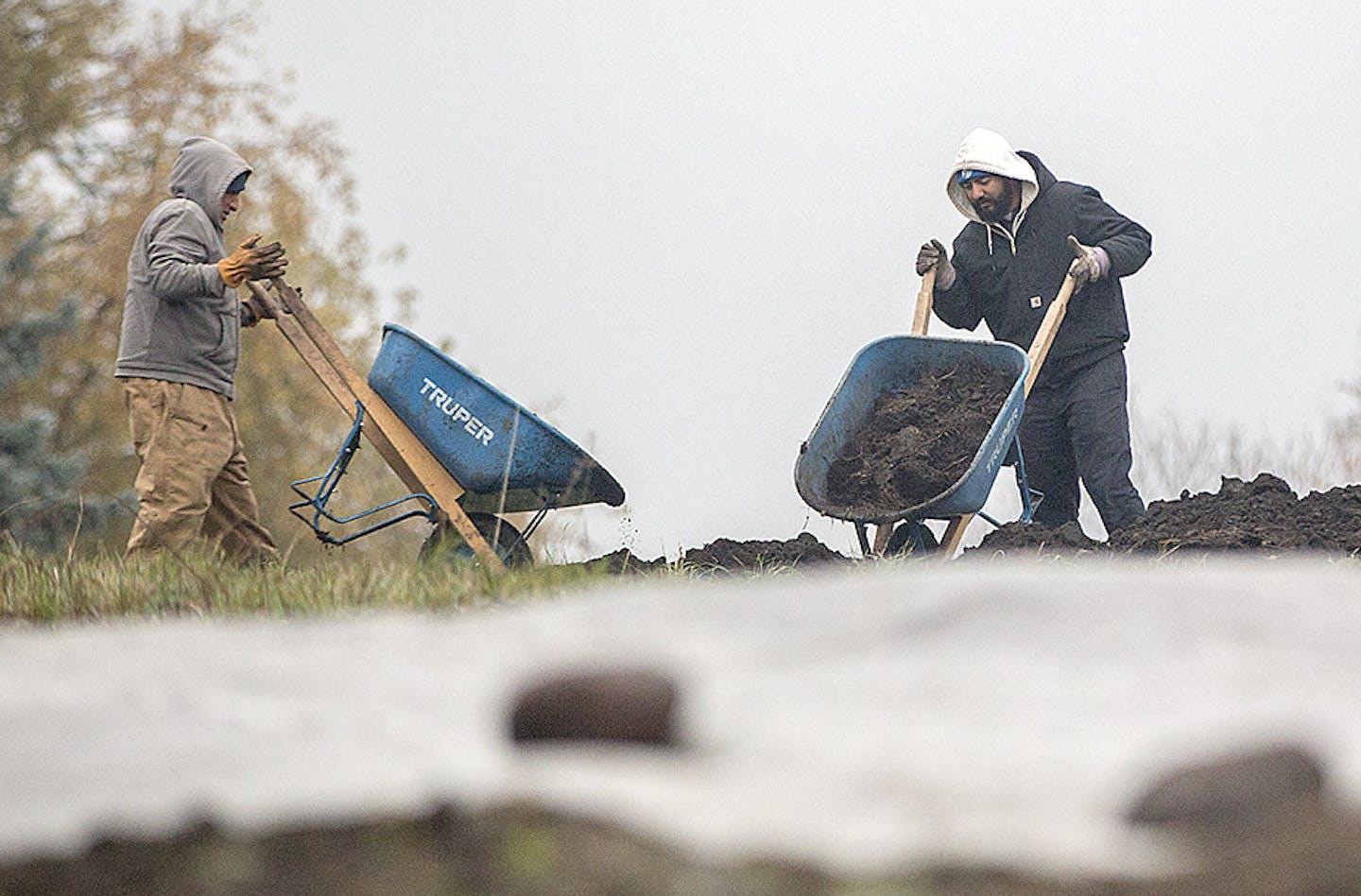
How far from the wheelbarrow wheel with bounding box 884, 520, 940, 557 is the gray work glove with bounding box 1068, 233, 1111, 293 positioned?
1.20 m

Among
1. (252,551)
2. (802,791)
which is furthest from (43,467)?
(802,791)

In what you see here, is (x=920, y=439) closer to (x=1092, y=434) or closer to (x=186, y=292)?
(x=1092, y=434)

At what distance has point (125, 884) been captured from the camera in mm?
1503

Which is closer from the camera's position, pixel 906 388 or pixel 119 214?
pixel 906 388

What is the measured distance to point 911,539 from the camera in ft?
20.1

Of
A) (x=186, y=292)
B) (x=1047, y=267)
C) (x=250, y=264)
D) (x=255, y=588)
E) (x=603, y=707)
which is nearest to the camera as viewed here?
(x=603, y=707)

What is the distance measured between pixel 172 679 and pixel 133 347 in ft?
13.3

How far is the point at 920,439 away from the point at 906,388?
40 centimetres

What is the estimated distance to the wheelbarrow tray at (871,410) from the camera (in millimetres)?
5730

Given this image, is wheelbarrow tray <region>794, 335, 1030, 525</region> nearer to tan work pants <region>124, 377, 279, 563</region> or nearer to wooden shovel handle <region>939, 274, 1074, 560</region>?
wooden shovel handle <region>939, 274, 1074, 560</region>

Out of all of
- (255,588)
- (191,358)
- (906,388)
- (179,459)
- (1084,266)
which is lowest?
(255,588)

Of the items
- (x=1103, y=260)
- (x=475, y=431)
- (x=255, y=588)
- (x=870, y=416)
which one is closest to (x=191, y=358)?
(x=475, y=431)

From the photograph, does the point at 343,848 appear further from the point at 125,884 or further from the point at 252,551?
the point at 252,551

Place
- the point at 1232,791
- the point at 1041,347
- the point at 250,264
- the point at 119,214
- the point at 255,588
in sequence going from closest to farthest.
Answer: the point at 1232,791, the point at 255,588, the point at 250,264, the point at 1041,347, the point at 119,214
